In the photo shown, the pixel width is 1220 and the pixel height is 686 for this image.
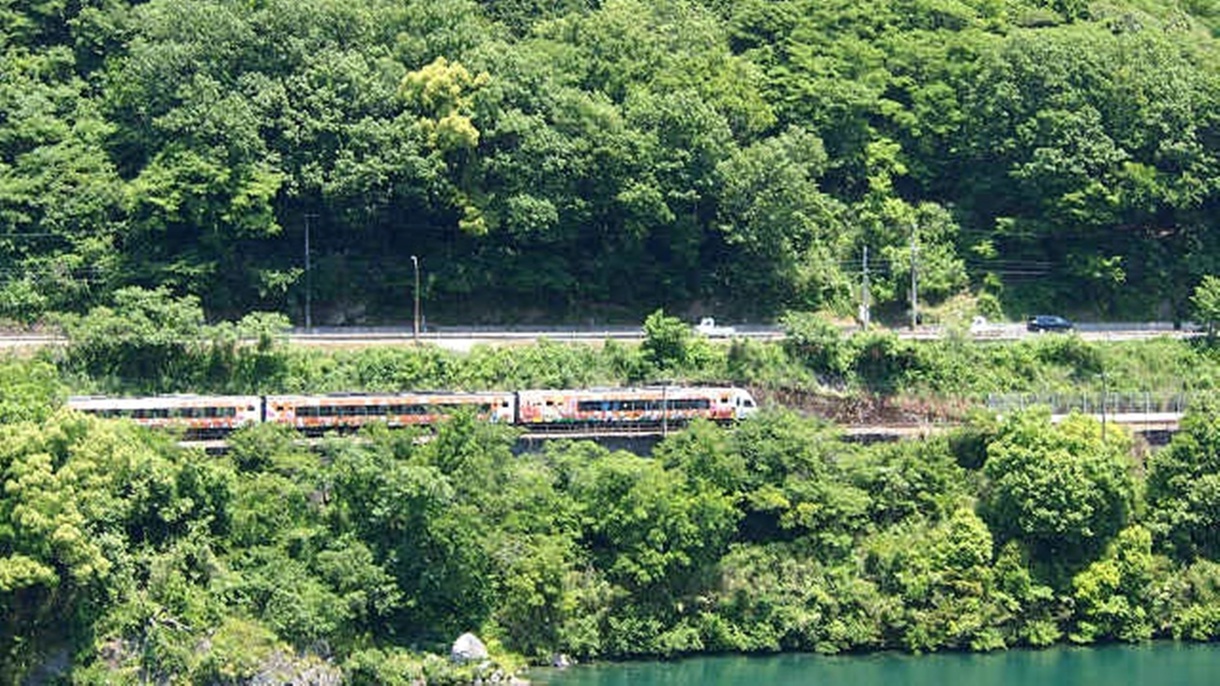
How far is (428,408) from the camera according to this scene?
6125cm

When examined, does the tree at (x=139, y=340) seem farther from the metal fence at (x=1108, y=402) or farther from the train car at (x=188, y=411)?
the metal fence at (x=1108, y=402)

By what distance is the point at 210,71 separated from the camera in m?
70.2

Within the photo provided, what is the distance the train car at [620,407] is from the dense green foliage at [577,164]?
27.3ft

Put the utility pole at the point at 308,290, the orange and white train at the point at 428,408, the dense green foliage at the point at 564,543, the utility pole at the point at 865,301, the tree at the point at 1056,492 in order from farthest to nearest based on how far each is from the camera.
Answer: the utility pole at the point at 865,301 → the utility pole at the point at 308,290 → the orange and white train at the point at 428,408 → the tree at the point at 1056,492 → the dense green foliage at the point at 564,543

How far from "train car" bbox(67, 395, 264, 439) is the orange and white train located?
0.09ft

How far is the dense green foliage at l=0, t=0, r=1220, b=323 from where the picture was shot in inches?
2714

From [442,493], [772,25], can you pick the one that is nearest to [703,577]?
[442,493]

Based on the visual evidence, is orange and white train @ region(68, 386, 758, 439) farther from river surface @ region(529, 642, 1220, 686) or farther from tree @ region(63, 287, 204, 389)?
river surface @ region(529, 642, 1220, 686)

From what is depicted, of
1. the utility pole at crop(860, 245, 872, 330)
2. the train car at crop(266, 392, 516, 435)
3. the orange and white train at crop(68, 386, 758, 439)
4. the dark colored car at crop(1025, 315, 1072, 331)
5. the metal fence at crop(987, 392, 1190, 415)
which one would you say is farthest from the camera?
the utility pole at crop(860, 245, 872, 330)

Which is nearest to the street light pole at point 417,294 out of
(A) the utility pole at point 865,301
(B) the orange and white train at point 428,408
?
(B) the orange and white train at point 428,408

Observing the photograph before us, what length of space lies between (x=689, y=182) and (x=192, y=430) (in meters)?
19.5

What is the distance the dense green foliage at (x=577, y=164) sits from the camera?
2714 inches

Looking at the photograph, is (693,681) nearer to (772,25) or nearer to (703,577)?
(703,577)

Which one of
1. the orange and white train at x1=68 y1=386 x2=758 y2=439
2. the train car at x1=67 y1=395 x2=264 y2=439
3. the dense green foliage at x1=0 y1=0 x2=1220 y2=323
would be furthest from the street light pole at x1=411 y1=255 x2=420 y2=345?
the train car at x1=67 y1=395 x2=264 y2=439
